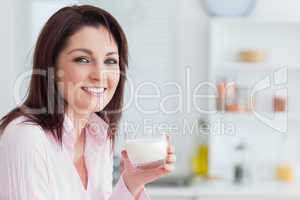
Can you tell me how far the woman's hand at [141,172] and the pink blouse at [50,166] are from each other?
0.08 ft

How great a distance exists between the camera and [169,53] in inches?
132

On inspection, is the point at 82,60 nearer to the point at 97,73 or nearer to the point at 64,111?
the point at 97,73

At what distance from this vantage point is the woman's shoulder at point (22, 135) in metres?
1.31

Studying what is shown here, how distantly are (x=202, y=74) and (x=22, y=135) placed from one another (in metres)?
2.16

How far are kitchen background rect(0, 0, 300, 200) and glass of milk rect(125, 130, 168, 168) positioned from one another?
68.2 inches

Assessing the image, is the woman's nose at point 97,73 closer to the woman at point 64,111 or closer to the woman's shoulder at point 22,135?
the woman at point 64,111

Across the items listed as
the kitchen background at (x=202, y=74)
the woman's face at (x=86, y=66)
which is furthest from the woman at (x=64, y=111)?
the kitchen background at (x=202, y=74)

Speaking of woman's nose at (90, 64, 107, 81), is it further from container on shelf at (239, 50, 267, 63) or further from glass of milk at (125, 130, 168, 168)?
container on shelf at (239, 50, 267, 63)

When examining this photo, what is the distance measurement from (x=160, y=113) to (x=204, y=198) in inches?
27.7

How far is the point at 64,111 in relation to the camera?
1.52 m

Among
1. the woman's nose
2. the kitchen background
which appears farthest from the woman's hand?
the kitchen background

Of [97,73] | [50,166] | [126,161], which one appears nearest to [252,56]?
[126,161]

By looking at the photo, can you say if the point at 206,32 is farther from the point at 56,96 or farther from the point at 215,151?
the point at 56,96

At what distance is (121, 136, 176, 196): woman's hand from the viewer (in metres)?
1.56
